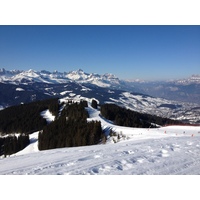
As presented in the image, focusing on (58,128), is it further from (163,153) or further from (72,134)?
(163,153)

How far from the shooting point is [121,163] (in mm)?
13422

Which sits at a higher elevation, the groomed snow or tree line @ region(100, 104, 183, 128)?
tree line @ region(100, 104, 183, 128)

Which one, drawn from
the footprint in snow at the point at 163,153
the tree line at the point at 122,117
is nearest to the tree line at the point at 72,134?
the tree line at the point at 122,117

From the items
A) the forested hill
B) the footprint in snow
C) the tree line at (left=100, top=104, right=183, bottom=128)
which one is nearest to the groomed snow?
the forested hill

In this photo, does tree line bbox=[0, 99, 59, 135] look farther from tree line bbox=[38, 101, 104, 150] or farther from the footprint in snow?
the footprint in snow

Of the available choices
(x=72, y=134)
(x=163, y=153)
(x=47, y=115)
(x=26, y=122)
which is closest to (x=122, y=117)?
(x=72, y=134)

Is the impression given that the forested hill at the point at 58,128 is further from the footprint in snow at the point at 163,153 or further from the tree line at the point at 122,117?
the footprint in snow at the point at 163,153

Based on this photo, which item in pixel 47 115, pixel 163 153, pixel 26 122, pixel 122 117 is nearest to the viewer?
pixel 163 153

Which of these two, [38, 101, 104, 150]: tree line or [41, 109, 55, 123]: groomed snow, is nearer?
[38, 101, 104, 150]: tree line

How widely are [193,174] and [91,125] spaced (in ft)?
165

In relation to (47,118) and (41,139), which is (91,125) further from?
(47,118)

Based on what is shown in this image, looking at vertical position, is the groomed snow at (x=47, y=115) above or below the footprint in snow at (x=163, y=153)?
below

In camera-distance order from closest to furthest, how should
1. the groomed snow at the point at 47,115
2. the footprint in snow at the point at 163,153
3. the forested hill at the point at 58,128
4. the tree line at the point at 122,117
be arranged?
the footprint in snow at the point at 163,153
the forested hill at the point at 58,128
the tree line at the point at 122,117
the groomed snow at the point at 47,115

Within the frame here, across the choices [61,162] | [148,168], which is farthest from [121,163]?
[61,162]
